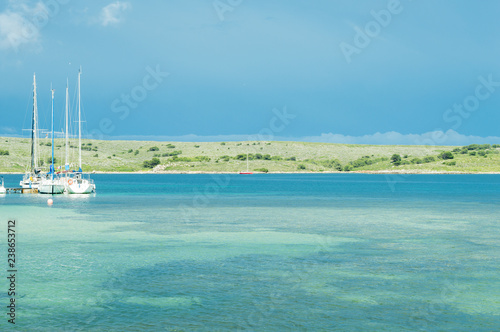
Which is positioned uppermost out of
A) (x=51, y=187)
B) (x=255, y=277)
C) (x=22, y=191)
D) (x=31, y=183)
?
(x=31, y=183)

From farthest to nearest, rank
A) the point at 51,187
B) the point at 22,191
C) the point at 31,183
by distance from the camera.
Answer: the point at 31,183, the point at 22,191, the point at 51,187

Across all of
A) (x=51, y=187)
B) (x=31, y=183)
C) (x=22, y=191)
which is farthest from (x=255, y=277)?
(x=31, y=183)

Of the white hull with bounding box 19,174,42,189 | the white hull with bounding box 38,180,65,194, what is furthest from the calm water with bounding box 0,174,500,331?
the white hull with bounding box 19,174,42,189

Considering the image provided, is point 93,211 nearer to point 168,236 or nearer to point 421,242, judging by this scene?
point 168,236

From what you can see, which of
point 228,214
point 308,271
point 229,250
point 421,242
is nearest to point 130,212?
point 228,214

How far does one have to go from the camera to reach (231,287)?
19.1m

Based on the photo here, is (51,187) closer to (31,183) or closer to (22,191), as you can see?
(22,191)

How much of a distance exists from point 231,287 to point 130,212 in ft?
104

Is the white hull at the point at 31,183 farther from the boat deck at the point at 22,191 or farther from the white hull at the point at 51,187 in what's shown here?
the white hull at the point at 51,187

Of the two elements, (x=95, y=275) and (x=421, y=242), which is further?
(x=421, y=242)

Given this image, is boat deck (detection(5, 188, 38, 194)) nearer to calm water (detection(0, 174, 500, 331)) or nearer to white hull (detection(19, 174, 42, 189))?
white hull (detection(19, 174, 42, 189))

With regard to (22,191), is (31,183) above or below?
above

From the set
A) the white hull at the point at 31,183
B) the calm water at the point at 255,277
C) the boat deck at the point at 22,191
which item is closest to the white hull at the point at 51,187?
the boat deck at the point at 22,191

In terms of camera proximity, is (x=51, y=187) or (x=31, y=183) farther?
(x=31, y=183)
